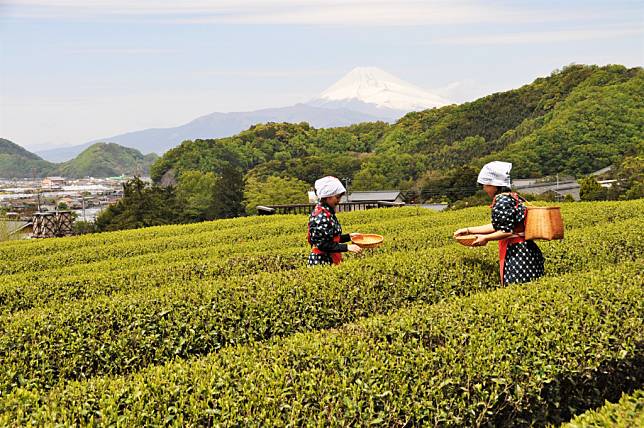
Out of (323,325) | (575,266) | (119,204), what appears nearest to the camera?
(323,325)

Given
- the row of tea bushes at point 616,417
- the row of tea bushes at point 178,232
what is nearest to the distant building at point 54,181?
the row of tea bushes at point 178,232

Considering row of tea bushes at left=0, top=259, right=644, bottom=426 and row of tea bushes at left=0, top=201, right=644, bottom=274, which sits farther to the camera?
row of tea bushes at left=0, top=201, right=644, bottom=274

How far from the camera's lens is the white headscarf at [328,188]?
577 centimetres

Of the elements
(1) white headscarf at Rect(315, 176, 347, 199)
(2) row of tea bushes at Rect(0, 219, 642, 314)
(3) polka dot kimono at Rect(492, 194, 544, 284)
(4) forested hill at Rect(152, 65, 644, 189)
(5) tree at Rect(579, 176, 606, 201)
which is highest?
(4) forested hill at Rect(152, 65, 644, 189)

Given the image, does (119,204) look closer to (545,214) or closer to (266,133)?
(545,214)

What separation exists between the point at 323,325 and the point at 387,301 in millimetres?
694

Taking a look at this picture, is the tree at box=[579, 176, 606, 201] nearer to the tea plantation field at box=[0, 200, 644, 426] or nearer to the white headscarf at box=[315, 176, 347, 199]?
the tea plantation field at box=[0, 200, 644, 426]

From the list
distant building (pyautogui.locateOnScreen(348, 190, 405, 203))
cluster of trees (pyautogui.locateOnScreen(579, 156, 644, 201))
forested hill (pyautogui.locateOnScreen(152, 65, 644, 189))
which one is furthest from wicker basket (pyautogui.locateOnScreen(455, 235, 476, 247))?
distant building (pyautogui.locateOnScreen(348, 190, 405, 203))

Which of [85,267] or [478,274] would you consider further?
[85,267]

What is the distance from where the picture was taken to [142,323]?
16.1ft

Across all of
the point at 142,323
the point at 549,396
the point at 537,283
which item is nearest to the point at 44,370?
the point at 142,323

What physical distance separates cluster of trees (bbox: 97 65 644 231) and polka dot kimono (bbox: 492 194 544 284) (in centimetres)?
4478

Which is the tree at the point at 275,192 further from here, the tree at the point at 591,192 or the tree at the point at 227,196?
the tree at the point at 591,192

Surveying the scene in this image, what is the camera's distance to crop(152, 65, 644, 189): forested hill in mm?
75688
